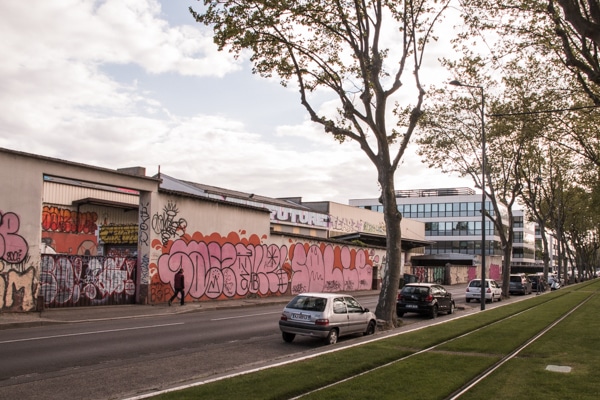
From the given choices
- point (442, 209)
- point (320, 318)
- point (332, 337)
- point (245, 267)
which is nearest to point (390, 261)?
point (332, 337)

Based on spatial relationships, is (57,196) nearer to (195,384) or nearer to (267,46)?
(267,46)

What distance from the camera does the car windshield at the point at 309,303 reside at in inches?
534

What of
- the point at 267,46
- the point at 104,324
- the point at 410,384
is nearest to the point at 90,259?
the point at 104,324

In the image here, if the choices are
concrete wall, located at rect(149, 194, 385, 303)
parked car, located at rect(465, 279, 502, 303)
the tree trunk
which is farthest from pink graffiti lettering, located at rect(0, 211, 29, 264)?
parked car, located at rect(465, 279, 502, 303)

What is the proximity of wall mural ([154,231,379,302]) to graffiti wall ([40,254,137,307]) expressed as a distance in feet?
3.97

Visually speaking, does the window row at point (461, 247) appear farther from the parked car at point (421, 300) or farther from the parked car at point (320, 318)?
the parked car at point (320, 318)

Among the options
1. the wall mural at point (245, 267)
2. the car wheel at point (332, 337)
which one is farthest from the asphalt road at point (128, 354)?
the wall mural at point (245, 267)

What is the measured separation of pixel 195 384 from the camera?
25.3 feet

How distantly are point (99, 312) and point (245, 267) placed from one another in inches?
412

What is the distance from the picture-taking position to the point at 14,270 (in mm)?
17781

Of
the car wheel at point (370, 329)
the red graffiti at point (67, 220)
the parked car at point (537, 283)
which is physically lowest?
the parked car at point (537, 283)

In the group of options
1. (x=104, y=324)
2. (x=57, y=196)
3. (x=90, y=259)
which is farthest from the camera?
(x=57, y=196)

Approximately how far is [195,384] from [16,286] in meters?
12.8

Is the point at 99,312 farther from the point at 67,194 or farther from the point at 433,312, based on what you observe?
the point at 67,194
